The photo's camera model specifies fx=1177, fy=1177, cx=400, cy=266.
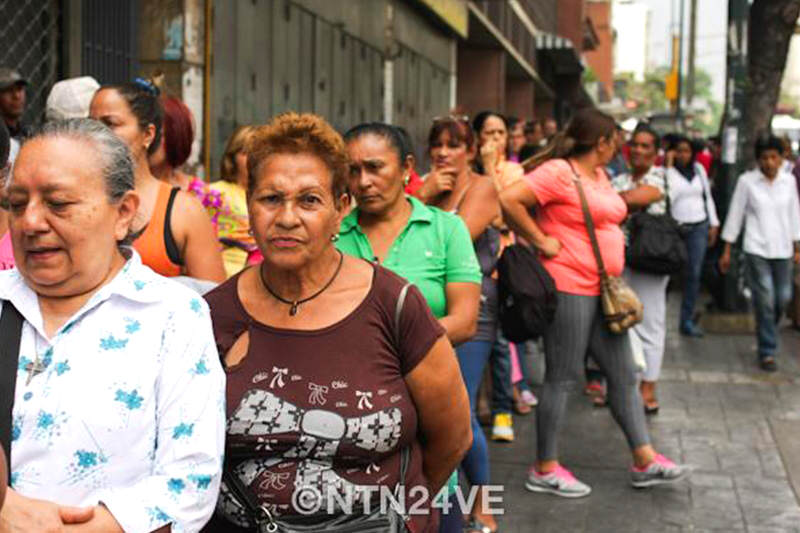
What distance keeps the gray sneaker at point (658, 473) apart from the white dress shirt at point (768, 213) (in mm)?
4293

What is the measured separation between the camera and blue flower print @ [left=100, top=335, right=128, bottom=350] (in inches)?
93.4

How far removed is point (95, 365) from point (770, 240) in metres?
8.57

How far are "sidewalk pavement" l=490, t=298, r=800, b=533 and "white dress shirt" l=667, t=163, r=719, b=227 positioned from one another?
5.69ft

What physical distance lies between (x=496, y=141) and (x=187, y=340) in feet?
19.0

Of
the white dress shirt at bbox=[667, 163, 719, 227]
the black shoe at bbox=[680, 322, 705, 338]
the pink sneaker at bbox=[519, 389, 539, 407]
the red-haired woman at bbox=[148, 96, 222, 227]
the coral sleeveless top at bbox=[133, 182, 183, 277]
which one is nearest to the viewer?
the coral sleeveless top at bbox=[133, 182, 183, 277]

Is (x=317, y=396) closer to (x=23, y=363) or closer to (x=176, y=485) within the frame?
(x=176, y=485)

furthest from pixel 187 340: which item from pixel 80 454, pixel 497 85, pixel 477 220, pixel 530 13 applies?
pixel 530 13

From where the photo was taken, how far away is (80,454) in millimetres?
2326

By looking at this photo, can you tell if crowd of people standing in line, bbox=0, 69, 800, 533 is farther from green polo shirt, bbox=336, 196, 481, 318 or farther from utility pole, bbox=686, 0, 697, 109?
utility pole, bbox=686, 0, 697, 109

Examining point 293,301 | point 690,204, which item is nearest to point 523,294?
point 293,301

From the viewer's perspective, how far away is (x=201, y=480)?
2.43 metres

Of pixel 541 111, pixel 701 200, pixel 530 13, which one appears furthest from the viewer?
pixel 541 111

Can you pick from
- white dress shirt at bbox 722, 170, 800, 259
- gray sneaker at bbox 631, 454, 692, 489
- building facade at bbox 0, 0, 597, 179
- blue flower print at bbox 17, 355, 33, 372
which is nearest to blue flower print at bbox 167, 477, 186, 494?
blue flower print at bbox 17, 355, 33, 372

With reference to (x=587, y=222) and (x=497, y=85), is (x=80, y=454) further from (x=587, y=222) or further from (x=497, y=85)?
(x=497, y=85)
